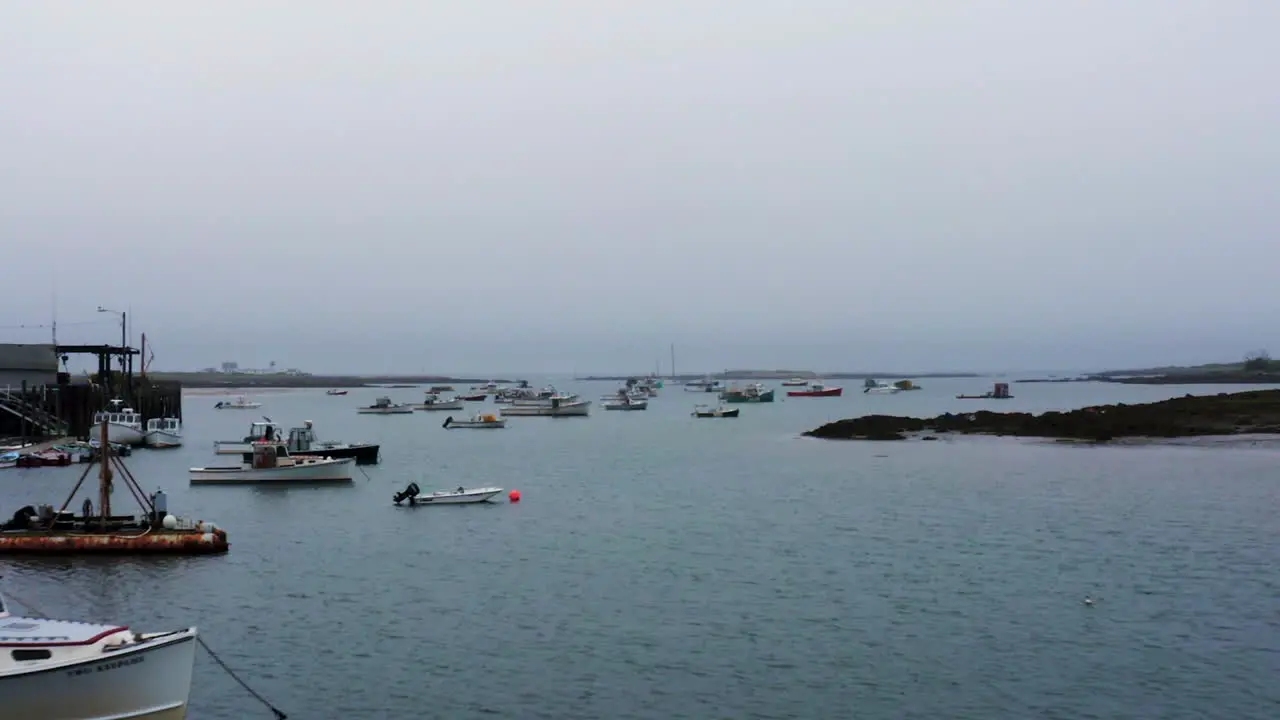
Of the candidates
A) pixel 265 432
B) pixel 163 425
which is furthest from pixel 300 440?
pixel 163 425

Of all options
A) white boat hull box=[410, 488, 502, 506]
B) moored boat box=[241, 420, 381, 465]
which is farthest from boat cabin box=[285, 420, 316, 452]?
white boat hull box=[410, 488, 502, 506]

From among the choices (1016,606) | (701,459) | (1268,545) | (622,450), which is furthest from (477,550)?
(622,450)

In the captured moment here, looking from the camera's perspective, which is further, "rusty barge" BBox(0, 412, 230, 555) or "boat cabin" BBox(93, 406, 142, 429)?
"boat cabin" BBox(93, 406, 142, 429)

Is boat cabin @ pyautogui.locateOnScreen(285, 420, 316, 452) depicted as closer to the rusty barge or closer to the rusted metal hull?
the rusty barge

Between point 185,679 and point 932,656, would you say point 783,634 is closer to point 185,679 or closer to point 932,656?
point 932,656

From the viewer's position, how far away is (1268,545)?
124ft

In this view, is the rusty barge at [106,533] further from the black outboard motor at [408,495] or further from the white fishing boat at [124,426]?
the white fishing boat at [124,426]

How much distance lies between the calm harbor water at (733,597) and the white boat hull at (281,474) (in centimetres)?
151

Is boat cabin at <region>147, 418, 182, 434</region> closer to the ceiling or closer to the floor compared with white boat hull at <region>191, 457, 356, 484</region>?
closer to the ceiling

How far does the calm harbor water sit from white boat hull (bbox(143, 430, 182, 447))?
31568mm

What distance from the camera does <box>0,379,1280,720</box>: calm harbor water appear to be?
2286 cm

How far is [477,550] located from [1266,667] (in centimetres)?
2455

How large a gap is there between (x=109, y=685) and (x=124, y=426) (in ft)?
257

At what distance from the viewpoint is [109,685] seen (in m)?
18.3
